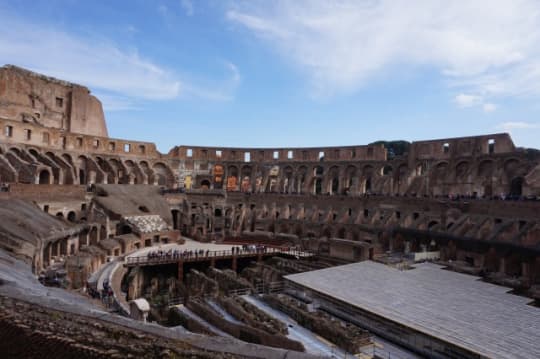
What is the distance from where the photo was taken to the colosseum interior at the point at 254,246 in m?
11.1

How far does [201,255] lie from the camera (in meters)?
28.6

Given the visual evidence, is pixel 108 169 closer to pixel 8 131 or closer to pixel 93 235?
pixel 8 131

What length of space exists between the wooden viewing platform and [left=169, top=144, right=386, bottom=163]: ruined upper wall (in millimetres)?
16260

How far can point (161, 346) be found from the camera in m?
5.30

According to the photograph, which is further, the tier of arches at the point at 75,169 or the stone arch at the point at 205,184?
the stone arch at the point at 205,184

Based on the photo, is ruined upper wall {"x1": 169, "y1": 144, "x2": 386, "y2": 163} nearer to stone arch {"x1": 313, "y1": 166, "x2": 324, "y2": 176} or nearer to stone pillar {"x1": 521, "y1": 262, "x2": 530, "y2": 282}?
stone arch {"x1": 313, "y1": 166, "x2": 324, "y2": 176}

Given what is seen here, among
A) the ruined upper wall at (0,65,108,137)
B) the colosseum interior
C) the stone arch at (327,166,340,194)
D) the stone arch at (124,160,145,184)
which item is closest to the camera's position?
the colosseum interior

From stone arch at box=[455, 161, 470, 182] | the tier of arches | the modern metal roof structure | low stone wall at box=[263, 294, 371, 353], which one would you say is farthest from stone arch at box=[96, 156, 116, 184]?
stone arch at box=[455, 161, 470, 182]

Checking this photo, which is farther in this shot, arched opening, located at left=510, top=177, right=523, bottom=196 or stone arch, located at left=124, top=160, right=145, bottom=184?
stone arch, located at left=124, top=160, right=145, bottom=184

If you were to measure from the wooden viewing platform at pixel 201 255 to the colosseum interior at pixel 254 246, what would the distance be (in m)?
0.15

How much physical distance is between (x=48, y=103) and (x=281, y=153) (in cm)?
2748

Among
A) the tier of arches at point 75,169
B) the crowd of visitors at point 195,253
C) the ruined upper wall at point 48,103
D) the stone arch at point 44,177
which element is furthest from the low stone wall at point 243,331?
the ruined upper wall at point 48,103

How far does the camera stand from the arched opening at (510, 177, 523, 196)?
30591mm

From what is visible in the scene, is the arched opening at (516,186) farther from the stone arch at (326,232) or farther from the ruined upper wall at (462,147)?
the stone arch at (326,232)
